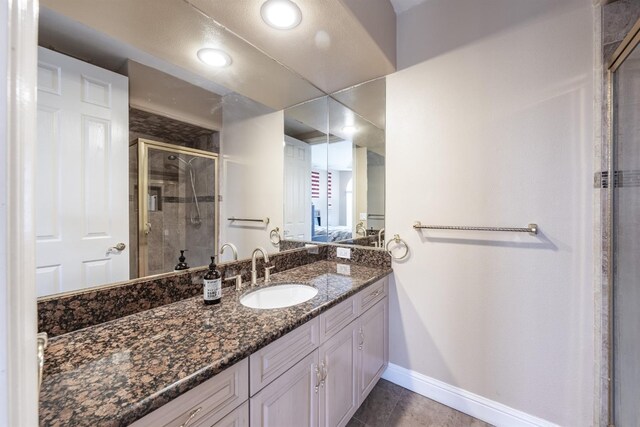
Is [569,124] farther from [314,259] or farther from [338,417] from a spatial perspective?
[338,417]

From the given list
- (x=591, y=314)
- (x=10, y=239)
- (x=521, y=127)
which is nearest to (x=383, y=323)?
(x=591, y=314)

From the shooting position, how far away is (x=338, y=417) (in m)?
1.32

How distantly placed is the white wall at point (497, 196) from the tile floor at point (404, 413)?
0.54 ft

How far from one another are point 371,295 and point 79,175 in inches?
61.1

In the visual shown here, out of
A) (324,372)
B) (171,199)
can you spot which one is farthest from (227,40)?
(324,372)

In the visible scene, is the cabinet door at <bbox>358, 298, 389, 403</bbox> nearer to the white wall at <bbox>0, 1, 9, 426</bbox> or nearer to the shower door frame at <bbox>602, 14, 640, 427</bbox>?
the shower door frame at <bbox>602, 14, 640, 427</bbox>

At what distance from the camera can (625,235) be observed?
1208 millimetres

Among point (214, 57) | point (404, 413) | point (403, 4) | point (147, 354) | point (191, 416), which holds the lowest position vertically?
point (404, 413)

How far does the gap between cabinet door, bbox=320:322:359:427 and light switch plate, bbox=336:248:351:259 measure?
674 mm

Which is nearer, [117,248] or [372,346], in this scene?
[117,248]

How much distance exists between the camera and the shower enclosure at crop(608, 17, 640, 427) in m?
1.16

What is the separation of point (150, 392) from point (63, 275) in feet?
2.17

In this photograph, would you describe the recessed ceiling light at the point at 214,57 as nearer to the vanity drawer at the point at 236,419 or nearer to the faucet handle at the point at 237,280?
the faucet handle at the point at 237,280

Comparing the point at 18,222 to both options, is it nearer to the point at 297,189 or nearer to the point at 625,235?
the point at 297,189
